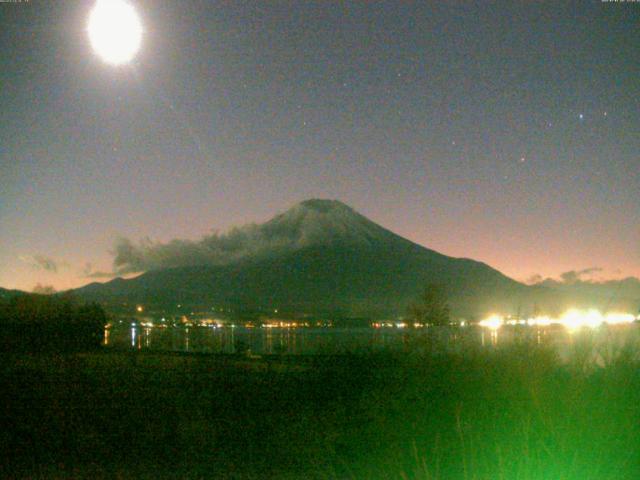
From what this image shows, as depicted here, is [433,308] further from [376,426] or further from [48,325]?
[376,426]

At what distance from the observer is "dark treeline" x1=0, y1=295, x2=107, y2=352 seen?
130 ft

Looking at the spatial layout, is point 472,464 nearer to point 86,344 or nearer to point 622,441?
point 622,441

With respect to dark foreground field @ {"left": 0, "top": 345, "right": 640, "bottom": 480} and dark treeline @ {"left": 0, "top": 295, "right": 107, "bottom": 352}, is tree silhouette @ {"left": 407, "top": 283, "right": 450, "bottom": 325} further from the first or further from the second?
dark foreground field @ {"left": 0, "top": 345, "right": 640, "bottom": 480}

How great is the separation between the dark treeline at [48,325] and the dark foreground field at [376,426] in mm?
26174

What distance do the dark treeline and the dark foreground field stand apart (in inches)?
1030

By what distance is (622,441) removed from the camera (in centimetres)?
844

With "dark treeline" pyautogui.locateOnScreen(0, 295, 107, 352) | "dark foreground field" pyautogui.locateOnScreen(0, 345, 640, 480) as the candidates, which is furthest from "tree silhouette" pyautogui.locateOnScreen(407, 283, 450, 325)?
"dark foreground field" pyautogui.locateOnScreen(0, 345, 640, 480)

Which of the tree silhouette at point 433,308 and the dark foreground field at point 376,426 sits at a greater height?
the tree silhouette at point 433,308

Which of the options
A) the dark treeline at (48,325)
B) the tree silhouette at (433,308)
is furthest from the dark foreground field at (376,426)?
the tree silhouette at (433,308)

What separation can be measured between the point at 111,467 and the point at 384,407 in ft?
13.5

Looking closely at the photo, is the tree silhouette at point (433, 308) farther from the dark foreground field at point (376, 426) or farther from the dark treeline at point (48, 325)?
the dark foreground field at point (376, 426)

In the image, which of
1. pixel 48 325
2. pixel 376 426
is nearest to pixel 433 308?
pixel 48 325

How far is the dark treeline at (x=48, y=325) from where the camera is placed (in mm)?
39656

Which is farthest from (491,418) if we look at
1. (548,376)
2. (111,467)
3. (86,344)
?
(86,344)
